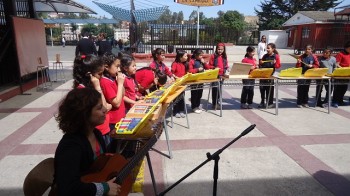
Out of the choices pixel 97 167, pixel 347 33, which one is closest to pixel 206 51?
pixel 347 33

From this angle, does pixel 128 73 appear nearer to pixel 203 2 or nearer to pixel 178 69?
pixel 178 69

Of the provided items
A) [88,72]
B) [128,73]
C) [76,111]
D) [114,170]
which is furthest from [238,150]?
[76,111]

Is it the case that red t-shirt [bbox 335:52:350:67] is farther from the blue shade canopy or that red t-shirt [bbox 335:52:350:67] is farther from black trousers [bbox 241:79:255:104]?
the blue shade canopy

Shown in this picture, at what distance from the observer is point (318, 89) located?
695 cm

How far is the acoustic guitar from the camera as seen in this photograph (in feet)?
5.70

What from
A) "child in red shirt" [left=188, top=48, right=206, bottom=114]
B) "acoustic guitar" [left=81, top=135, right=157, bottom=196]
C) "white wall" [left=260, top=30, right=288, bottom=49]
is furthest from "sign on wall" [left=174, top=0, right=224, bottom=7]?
"white wall" [left=260, top=30, right=288, bottom=49]

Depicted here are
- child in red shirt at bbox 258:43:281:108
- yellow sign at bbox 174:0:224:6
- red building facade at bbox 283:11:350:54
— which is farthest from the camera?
red building facade at bbox 283:11:350:54

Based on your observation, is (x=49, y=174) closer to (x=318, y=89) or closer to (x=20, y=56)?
(x=318, y=89)

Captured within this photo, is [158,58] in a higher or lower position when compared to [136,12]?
lower

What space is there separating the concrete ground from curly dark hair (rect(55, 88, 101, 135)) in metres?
1.76

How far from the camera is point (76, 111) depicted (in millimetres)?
1721

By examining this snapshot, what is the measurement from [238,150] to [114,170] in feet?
9.56

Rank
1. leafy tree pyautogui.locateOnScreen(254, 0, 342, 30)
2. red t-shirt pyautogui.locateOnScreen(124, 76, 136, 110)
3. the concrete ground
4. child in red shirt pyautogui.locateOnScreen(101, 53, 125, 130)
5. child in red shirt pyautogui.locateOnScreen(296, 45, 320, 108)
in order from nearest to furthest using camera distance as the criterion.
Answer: child in red shirt pyautogui.locateOnScreen(101, 53, 125, 130) < the concrete ground < red t-shirt pyautogui.locateOnScreen(124, 76, 136, 110) < child in red shirt pyautogui.locateOnScreen(296, 45, 320, 108) < leafy tree pyautogui.locateOnScreen(254, 0, 342, 30)

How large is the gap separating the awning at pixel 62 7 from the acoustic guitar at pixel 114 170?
1109 centimetres
